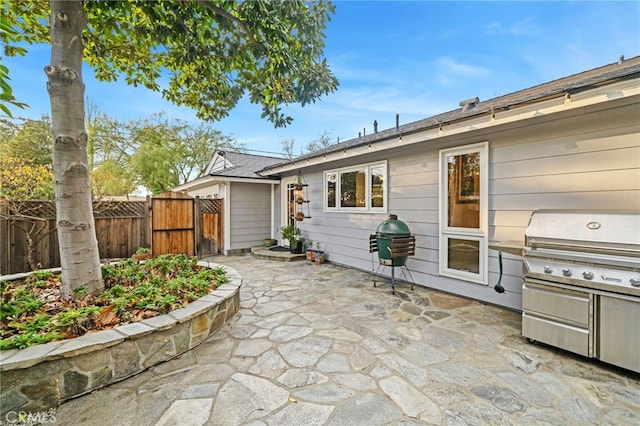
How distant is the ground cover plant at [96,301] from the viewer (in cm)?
210

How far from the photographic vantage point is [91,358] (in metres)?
1.96

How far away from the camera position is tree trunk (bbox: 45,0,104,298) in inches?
102

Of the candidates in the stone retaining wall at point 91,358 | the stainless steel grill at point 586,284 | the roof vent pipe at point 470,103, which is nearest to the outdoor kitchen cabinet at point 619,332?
the stainless steel grill at point 586,284

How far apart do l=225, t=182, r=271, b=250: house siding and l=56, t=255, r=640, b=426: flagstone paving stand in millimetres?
5242

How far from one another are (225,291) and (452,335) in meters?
2.66

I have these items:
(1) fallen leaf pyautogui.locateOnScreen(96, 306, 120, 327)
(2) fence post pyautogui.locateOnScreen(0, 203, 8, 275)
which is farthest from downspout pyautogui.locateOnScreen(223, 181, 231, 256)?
(1) fallen leaf pyautogui.locateOnScreen(96, 306, 120, 327)

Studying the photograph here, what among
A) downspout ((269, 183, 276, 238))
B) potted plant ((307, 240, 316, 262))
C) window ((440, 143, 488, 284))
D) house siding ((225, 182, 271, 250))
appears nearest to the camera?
window ((440, 143, 488, 284))

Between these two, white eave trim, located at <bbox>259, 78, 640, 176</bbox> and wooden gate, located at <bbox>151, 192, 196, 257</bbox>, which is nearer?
white eave trim, located at <bbox>259, 78, 640, 176</bbox>

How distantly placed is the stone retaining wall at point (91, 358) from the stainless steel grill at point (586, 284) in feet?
11.1

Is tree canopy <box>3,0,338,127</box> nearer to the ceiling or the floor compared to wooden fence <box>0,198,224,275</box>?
nearer to the ceiling

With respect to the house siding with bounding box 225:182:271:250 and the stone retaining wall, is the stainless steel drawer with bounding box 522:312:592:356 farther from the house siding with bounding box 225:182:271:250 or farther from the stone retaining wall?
the house siding with bounding box 225:182:271:250

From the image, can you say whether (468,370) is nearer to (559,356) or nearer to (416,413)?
(416,413)

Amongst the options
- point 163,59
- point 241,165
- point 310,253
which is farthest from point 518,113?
point 241,165

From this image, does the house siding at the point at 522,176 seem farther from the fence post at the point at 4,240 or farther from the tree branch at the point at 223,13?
the fence post at the point at 4,240
